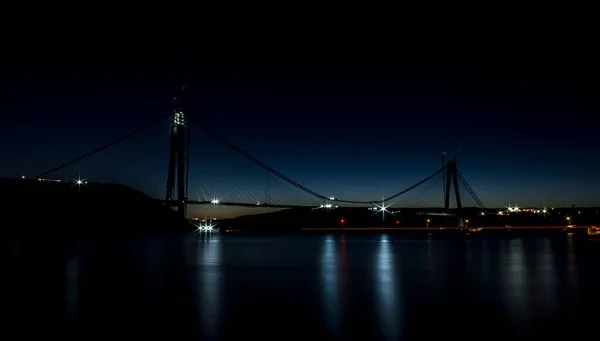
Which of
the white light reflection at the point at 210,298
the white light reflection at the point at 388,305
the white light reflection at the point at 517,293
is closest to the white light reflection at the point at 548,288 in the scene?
the white light reflection at the point at 517,293

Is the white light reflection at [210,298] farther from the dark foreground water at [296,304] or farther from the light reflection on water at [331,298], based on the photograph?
the light reflection on water at [331,298]

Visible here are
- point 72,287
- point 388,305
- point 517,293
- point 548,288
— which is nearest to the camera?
point 388,305

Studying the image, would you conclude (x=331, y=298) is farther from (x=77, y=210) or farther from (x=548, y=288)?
(x=77, y=210)

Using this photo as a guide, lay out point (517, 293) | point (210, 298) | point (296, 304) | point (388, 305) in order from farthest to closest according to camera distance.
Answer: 1. point (517, 293)
2. point (210, 298)
3. point (296, 304)
4. point (388, 305)

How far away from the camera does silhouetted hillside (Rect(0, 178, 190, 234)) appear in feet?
183

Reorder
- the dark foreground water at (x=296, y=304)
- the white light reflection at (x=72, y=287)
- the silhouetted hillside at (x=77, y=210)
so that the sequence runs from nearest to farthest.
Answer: the dark foreground water at (x=296, y=304)
the white light reflection at (x=72, y=287)
the silhouetted hillside at (x=77, y=210)

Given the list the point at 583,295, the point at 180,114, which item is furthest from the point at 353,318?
the point at 180,114

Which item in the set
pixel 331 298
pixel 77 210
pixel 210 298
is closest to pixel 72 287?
pixel 210 298

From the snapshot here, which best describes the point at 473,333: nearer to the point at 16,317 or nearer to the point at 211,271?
the point at 16,317

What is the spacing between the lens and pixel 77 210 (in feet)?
209

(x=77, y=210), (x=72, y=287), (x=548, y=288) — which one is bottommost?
(x=548, y=288)

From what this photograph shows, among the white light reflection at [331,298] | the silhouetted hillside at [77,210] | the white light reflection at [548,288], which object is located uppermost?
the silhouetted hillside at [77,210]

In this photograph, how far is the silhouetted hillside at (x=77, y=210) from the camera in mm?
55875

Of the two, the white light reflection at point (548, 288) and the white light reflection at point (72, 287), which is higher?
the white light reflection at point (72, 287)
